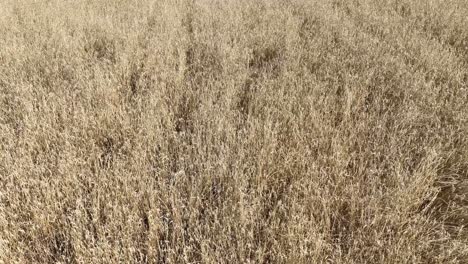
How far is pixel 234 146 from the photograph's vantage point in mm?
2547

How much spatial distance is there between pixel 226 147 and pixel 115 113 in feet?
4.18

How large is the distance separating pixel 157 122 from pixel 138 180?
27.0 inches

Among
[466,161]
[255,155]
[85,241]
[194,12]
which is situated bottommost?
[85,241]

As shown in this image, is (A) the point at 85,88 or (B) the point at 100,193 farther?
(A) the point at 85,88

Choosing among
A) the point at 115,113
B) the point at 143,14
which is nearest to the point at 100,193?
the point at 115,113

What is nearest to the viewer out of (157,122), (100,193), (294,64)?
(100,193)

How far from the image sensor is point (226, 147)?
245cm

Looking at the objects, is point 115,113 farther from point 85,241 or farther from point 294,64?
point 294,64

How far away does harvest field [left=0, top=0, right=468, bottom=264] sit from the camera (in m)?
1.82

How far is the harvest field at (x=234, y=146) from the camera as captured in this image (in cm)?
182

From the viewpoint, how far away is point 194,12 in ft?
20.1

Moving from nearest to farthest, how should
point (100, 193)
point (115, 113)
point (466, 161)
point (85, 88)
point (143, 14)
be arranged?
point (100, 193) < point (466, 161) < point (115, 113) < point (85, 88) < point (143, 14)

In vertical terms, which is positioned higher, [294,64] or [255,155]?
[294,64]

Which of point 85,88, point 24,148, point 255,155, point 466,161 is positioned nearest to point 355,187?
point 255,155
